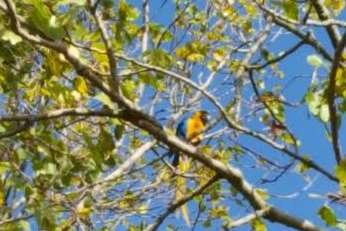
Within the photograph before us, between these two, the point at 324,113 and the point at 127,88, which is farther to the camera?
the point at 127,88

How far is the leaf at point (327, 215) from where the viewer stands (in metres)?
2.64

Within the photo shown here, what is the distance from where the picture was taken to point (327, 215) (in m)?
2.65

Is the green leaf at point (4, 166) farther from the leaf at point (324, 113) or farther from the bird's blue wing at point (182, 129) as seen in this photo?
the bird's blue wing at point (182, 129)

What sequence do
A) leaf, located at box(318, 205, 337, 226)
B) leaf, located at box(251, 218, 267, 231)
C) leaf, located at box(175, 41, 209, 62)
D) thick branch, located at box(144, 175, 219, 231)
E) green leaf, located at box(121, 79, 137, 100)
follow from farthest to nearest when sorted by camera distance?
leaf, located at box(175, 41, 209, 62) < leaf, located at box(251, 218, 267, 231) < green leaf, located at box(121, 79, 137, 100) < thick branch, located at box(144, 175, 219, 231) < leaf, located at box(318, 205, 337, 226)

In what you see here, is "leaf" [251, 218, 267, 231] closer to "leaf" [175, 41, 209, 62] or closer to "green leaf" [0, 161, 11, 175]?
"green leaf" [0, 161, 11, 175]

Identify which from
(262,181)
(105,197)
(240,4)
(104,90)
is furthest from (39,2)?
(240,4)

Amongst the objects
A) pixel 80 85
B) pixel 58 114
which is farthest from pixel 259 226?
pixel 58 114

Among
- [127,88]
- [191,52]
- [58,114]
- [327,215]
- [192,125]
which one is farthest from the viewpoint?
[192,125]

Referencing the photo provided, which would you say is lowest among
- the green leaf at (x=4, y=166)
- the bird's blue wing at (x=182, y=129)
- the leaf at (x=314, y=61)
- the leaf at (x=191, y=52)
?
the leaf at (x=314, y=61)

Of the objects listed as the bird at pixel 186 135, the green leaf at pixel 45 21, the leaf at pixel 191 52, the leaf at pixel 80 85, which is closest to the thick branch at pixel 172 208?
the bird at pixel 186 135

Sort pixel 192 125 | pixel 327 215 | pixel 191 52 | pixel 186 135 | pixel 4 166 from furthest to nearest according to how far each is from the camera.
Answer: pixel 192 125
pixel 186 135
pixel 191 52
pixel 4 166
pixel 327 215

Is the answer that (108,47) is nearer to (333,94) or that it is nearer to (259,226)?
(333,94)

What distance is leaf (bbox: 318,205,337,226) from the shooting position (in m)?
2.64

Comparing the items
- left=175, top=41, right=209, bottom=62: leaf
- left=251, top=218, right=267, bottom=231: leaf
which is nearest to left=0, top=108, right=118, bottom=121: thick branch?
left=251, top=218, right=267, bottom=231: leaf
